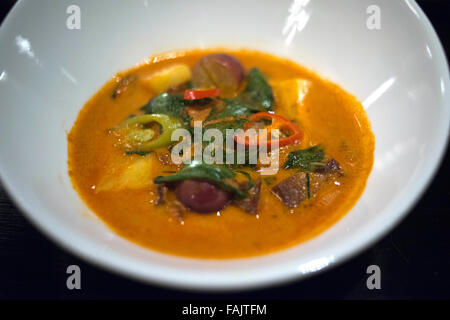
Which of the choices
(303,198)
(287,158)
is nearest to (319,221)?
(303,198)

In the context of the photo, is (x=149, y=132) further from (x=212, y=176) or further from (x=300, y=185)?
(x=300, y=185)

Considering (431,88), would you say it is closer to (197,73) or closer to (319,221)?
(319,221)

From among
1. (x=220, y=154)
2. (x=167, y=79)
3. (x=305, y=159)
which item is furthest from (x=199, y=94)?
(x=305, y=159)

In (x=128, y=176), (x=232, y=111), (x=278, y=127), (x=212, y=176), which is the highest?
(x=232, y=111)

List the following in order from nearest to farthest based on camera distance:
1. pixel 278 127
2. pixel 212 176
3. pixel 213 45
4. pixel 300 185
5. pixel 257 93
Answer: pixel 212 176 → pixel 300 185 → pixel 278 127 → pixel 257 93 → pixel 213 45

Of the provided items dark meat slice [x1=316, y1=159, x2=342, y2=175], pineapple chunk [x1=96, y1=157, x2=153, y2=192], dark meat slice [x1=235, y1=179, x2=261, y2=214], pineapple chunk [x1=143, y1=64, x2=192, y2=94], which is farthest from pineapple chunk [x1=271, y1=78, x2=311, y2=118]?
pineapple chunk [x1=96, y1=157, x2=153, y2=192]

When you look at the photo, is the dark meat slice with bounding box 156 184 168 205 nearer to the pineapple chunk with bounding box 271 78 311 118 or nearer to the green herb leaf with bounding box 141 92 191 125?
the green herb leaf with bounding box 141 92 191 125

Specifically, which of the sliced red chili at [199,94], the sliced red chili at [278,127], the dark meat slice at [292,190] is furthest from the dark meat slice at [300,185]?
the sliced red chili at [199,94]

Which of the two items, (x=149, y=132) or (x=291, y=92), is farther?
(x=291, y=92)

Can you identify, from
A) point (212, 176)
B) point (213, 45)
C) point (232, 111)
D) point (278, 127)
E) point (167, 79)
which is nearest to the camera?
point (212, 176)
